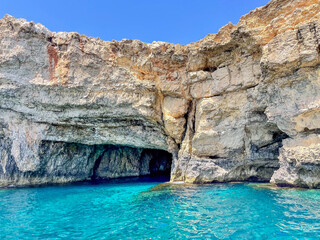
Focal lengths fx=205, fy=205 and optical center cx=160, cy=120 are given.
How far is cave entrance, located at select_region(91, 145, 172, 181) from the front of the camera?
2586 cm

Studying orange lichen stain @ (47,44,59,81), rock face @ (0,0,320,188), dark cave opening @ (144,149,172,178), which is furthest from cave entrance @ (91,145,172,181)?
orange lichen stain @ (47,44,59,81)

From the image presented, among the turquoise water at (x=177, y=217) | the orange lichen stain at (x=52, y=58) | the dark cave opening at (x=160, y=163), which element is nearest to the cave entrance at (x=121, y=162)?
the dark cave opening at (x=160, y=163)

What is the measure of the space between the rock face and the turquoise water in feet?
13.7

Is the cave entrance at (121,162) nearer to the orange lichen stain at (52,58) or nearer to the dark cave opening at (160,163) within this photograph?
the dark cave opening at (160,163)

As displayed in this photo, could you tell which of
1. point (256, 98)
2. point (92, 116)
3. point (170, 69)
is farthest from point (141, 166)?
point (256, 98)

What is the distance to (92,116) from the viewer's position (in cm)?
1864

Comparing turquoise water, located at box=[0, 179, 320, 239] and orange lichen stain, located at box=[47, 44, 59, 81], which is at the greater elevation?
orange lichen stain, located at box=[47, 44, 59, 81]

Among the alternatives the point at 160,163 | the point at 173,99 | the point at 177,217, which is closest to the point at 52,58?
the point at 173,99

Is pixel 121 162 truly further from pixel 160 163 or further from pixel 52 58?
pixel 52 58

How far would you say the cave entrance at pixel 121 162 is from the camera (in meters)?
25.9

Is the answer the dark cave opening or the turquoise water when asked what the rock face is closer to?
the turquoise water

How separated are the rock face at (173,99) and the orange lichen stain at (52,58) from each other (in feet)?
0.27

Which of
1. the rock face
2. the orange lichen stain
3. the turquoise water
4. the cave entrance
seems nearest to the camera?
the turquoise water

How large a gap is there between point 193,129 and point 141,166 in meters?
13.8
